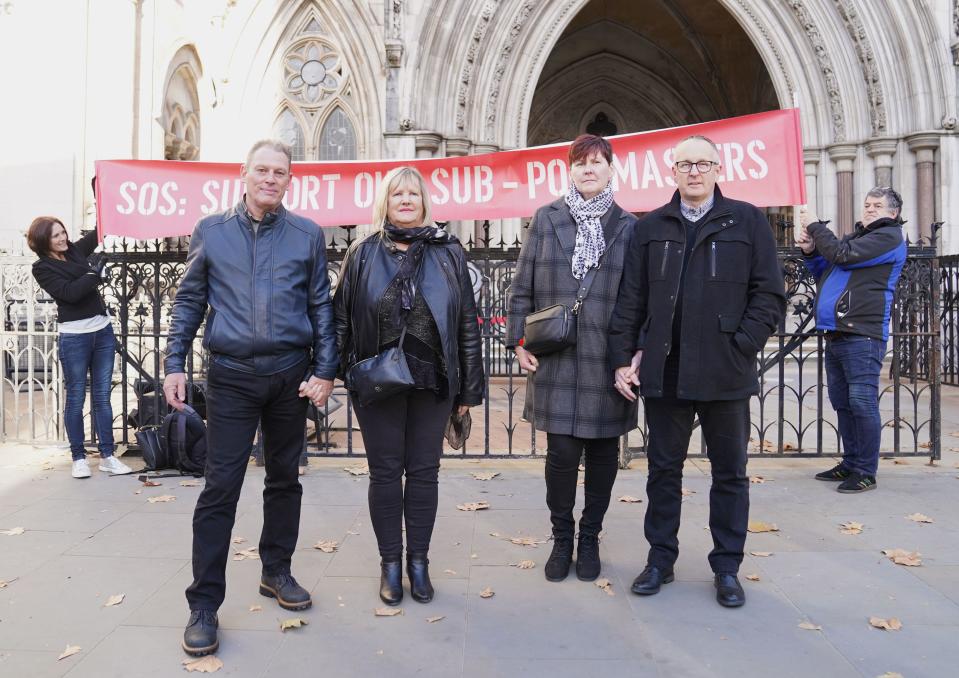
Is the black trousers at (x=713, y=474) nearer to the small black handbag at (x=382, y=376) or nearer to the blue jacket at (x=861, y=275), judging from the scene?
the small black handbag at (x=382, y=376)

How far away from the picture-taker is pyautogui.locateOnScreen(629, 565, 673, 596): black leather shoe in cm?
344

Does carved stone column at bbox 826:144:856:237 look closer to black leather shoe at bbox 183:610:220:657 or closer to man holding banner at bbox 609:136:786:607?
man holding banner at bbox 609:136:786:607

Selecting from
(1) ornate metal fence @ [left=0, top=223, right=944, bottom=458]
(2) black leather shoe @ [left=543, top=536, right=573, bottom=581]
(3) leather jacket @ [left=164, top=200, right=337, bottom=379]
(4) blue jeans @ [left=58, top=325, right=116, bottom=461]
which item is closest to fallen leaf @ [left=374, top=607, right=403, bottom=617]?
(2) black leather shoe @ [left=543, top=536, right=573, bottom=581]

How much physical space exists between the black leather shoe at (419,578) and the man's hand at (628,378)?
1.18 m

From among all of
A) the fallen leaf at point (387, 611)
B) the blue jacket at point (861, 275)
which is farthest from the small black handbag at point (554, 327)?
the blue jacket at point (861, 275)

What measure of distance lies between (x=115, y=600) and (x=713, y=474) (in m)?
2.78

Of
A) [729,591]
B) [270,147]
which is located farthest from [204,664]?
[729,591]

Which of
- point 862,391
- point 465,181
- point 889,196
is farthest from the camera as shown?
point 465,181

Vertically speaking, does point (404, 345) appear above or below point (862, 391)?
above

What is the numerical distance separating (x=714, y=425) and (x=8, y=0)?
10.7 metres

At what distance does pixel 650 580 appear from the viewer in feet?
11.4

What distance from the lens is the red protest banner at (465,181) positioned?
562cm

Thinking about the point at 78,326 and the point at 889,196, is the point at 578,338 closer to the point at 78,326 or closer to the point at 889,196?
the point at 889,196

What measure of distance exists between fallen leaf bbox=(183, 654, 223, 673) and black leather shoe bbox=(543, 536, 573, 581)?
1539 mm
